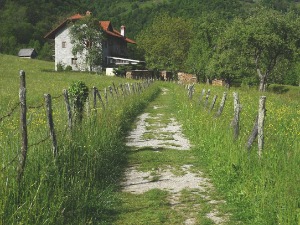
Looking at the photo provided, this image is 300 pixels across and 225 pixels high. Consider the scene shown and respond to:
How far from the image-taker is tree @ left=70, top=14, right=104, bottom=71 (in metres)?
58.1

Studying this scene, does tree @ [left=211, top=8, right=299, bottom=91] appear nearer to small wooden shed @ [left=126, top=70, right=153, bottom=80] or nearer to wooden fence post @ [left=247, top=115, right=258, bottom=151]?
small wooden shed @ [left=126, top=70, right=153, bottom=80]

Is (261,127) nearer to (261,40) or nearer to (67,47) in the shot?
(261,40)

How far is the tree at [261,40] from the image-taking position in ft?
136

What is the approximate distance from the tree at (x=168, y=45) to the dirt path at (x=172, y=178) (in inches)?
2253

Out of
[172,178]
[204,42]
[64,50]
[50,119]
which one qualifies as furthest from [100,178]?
[64,50]

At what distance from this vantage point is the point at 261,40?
41.3 meters

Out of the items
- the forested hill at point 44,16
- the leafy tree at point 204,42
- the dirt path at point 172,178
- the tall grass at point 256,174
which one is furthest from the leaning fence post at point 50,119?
the forested hill at point 44,16

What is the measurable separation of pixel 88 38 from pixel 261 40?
93.9 feet

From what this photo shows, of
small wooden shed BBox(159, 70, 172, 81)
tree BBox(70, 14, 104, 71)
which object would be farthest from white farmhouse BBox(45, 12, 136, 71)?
small wooden shed BBox(159, 70, 172, 81)

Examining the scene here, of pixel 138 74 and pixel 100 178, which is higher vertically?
pixel 138 74

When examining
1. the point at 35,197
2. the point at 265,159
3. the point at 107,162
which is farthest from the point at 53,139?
the point at 265,159

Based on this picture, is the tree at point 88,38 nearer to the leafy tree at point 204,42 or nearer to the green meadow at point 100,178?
the leafy tree at point 204,42

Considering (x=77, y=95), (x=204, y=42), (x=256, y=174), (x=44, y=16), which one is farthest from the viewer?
(x=44, y=16)

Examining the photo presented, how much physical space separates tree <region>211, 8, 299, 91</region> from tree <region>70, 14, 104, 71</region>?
849 inches
